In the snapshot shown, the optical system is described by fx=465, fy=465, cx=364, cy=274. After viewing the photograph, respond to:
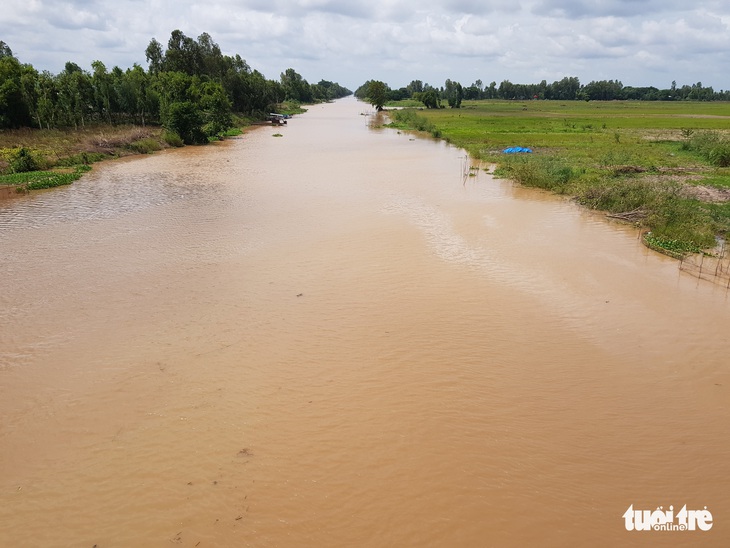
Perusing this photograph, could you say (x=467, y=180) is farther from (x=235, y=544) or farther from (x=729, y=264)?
(x=235, y=544)

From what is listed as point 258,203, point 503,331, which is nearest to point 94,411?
point 503,331

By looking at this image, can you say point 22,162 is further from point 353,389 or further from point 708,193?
point 708,193

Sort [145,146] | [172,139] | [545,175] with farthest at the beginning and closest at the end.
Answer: [172,139]
[145,146]
[545,175]

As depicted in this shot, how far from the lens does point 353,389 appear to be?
6863mm

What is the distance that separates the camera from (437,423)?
20.2ft

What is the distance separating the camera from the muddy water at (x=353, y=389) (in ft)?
15.9

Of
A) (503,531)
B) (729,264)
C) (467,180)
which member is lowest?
(503,531)

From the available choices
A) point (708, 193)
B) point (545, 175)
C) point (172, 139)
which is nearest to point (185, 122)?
point (172, 139)

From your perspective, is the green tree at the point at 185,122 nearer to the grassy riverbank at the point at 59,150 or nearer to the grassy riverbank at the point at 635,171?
the grassy riverbank at the point at 59,150

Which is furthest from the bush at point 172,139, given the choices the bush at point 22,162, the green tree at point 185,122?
the bush at point 22,162

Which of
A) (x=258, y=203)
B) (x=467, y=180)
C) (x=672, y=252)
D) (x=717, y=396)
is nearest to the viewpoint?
(x=717, y=396)

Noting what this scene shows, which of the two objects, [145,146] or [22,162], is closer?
[22,162]

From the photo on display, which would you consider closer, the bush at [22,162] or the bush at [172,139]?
the bush at [22,162]

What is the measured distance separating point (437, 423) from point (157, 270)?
26.6 ft
